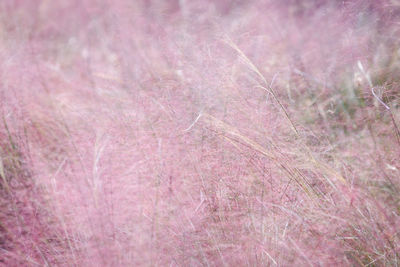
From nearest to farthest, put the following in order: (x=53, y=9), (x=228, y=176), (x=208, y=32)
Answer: (x=228, y=176), (x=208, y=32), (x=53, y=9)

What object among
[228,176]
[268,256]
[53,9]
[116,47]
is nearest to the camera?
[268,256]

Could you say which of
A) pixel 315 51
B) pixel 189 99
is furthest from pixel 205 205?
pixel 315 51

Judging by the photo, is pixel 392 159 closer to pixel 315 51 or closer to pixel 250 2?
pixel 315 51

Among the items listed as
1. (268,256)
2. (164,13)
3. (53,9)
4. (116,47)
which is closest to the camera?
(268,256)

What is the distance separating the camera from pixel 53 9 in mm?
2459

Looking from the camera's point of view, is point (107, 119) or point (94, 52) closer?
point (107, 119)

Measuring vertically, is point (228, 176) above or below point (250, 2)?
below

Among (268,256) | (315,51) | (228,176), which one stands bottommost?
(268,256)

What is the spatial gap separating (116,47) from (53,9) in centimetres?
82

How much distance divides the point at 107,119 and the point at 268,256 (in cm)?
67

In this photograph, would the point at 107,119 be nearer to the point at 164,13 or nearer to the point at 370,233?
the point at 164,13

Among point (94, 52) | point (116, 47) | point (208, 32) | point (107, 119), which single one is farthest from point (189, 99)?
point (94, 52)

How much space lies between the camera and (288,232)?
91 cm

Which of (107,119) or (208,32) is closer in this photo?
(107,119)
